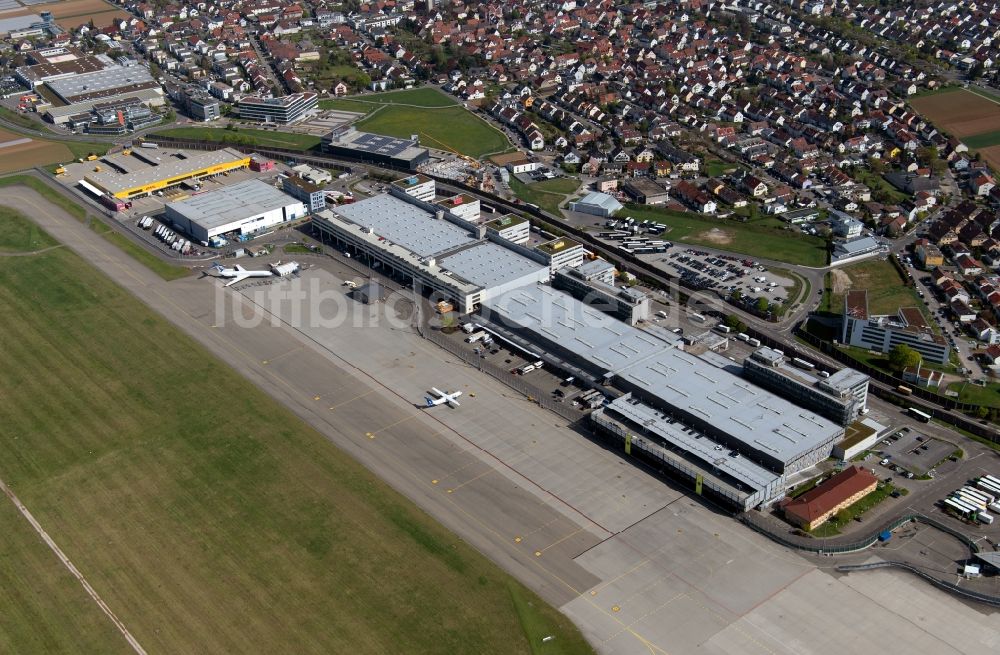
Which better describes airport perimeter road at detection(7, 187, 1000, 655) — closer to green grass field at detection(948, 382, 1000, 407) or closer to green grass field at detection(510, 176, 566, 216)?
green grass field at detection(948, 382, 1000, 407)

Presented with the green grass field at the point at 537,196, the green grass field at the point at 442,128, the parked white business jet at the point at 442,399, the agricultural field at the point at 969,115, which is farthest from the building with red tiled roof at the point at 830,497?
the green grass field at the point at 442,128

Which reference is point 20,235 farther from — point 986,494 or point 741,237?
point 986,494

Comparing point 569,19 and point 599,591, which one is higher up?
point 569,19

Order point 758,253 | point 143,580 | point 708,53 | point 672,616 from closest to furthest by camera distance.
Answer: point 672,616 < point 143,580 < point 758,253 < point 708,53

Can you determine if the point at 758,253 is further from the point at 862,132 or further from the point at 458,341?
the point at 862,132

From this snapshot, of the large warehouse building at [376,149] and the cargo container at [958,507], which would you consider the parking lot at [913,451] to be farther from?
the large warehouse building at [376,149]

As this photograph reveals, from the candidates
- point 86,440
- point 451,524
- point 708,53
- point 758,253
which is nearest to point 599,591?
point 451,524

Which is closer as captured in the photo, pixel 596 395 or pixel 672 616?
pixel 672 616
